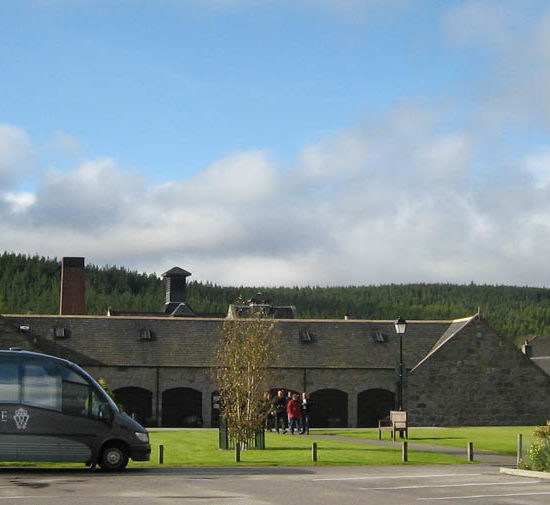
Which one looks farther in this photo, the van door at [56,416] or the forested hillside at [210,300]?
the forested hillside at [210,300]

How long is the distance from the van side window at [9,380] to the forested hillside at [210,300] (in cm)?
11660

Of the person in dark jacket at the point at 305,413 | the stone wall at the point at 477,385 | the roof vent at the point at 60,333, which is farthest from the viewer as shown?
the roof vent at the point at 60,333

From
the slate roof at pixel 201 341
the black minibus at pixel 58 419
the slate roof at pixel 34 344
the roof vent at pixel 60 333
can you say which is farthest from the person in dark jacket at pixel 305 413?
the black minibus at pixel 58 419

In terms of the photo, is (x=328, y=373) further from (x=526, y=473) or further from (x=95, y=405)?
(x=95, y=405)

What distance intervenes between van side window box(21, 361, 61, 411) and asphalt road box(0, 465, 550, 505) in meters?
1.51

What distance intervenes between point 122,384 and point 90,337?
3384 millimetres

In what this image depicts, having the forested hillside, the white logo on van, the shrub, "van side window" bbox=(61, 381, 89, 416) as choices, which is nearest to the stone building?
the shrub

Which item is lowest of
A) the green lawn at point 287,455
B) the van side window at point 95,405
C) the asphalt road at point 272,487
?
the asphalt road at point 272,487

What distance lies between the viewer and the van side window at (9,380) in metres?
21.5

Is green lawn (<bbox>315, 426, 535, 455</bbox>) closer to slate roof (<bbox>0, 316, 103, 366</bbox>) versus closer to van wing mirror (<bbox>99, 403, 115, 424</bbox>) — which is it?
van wing mirror (<bbox>99, 403, 115, 424</bbox>)

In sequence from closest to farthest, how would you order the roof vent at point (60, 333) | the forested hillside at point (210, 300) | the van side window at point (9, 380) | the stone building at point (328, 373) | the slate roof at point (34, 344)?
the van side window at point (9, 380)
the slate roof at point (34, 344)
the stone building at point (328, 373)
the roof vent at point (60, 333)
the forested hillside at point (210, 300)

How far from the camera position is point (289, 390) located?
5216cm

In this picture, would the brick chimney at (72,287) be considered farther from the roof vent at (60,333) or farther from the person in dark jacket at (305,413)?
the person in dark jacket at (305,413)

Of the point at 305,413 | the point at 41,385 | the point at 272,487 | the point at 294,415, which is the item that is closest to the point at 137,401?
the point at 305,413
